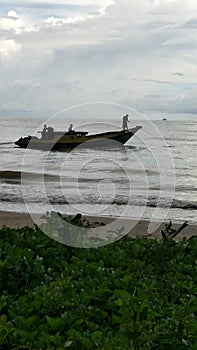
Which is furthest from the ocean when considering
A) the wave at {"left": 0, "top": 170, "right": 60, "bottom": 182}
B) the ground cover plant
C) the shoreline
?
the ground cover plant

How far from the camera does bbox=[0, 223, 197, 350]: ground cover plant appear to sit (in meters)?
2.50

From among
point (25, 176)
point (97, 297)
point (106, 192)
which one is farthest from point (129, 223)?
point (25, 176)

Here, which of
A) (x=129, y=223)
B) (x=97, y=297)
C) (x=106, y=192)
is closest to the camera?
(x=97, y=297)

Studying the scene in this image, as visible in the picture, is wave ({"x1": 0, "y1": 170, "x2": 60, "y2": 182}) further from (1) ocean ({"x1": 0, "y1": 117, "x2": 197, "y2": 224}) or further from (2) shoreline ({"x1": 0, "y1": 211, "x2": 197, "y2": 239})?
(2) shoreline ({"x1": 0, "y1": 211, "x2": 197, "y2": 239})

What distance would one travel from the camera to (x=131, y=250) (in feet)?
14.8

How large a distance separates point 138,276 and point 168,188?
795 inches

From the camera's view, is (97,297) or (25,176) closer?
(97,297)

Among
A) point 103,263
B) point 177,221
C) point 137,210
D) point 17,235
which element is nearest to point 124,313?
point 103,263

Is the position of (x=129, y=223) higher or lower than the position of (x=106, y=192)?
higher

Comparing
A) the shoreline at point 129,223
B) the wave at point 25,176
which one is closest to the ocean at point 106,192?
the wave at point 25,176

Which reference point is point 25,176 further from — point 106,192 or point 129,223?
point 129,223

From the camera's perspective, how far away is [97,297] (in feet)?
10.3

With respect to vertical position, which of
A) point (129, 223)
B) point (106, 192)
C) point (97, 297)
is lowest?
point (106, 192)

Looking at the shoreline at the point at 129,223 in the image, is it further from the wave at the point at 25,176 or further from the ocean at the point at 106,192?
the wave at the point at 25,176
